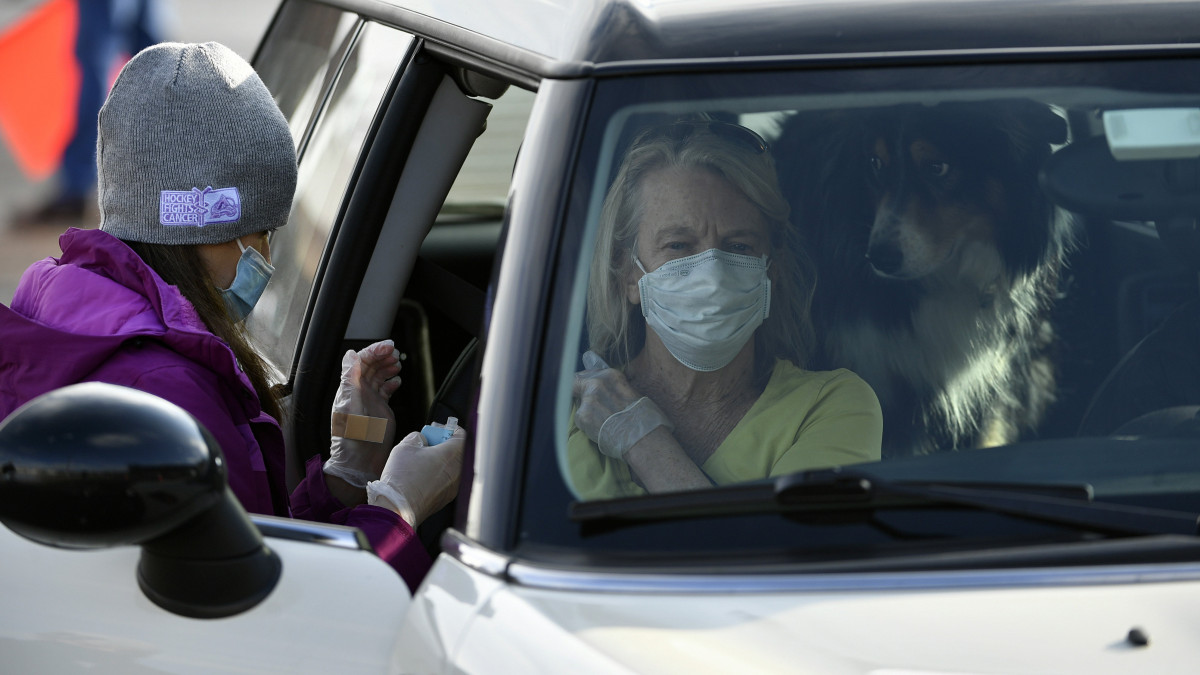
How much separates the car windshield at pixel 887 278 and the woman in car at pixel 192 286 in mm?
460

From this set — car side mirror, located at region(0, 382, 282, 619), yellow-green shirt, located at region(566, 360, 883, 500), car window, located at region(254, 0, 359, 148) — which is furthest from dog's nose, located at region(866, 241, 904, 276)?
car window, located at region(254, 0, 359, 148)

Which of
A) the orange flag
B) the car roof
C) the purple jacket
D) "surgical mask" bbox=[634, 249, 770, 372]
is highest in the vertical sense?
the orange flag

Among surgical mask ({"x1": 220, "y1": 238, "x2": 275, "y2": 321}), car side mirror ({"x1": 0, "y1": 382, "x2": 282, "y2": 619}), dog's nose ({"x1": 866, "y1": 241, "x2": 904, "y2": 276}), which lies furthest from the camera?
surgical mask ({"x1": 220, "y1": 238, "x2": 275, "y2": 321})

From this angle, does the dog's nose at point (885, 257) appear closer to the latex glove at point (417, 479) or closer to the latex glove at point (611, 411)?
the latex glove at point (611, 411)

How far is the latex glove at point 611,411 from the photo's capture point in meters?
1.86

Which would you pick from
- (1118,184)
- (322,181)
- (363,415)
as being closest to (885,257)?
(1118,184)

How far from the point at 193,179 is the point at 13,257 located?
318 inches

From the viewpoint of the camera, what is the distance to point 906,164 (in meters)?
1.96

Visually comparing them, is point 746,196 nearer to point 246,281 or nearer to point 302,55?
point 246,281

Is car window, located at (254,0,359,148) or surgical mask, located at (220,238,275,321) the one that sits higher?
car window, located at (254,0,359,148)

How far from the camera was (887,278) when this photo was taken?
1976 mm

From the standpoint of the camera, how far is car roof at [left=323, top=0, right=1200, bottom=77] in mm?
1883

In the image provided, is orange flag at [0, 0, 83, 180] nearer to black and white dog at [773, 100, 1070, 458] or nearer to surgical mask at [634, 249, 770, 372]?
surgical mask at [634, 249, 770, 372]

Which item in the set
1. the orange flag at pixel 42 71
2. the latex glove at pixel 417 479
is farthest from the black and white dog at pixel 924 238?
the orange flag at pixel 42 71
